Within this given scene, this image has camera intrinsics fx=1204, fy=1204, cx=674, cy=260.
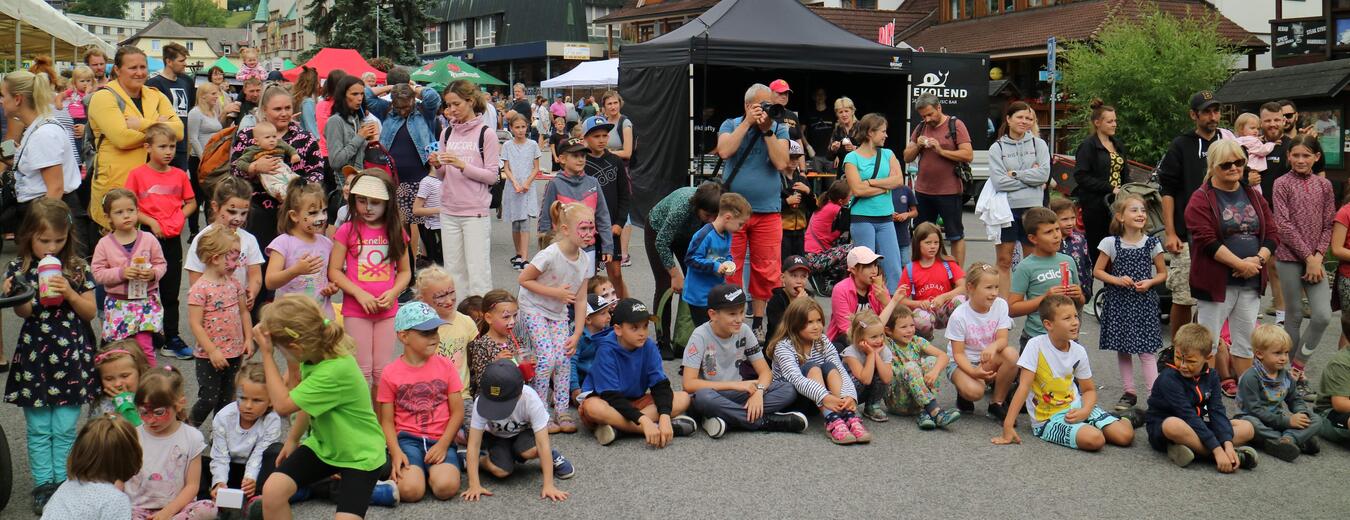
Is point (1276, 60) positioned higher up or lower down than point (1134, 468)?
higher up

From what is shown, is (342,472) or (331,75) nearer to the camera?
(342,472)

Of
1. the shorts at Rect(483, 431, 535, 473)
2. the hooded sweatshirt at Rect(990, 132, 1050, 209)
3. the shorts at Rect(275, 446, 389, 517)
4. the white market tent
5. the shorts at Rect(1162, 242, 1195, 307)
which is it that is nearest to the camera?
the shorts at Rect(275, 446, 389, 517)

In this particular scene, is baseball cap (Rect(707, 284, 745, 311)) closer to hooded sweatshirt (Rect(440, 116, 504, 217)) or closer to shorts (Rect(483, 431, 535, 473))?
shorts (Rect(483, 431, 535, 473))

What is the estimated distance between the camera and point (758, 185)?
896 cm

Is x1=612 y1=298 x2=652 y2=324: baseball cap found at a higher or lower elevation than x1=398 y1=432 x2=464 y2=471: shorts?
higher

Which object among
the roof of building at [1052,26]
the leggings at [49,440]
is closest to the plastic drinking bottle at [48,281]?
the leggings at [49,440]

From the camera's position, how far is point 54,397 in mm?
5457

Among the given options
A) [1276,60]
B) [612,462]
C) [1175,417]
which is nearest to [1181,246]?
[1175,417]

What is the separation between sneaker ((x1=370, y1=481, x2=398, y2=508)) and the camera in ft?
18.0

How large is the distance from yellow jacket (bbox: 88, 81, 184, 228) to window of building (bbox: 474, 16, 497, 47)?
6817cm

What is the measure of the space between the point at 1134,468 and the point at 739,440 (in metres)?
2.11

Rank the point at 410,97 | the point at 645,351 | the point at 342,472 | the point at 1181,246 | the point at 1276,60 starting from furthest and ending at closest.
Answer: the point at 1276,60
the point at 410,97
the point at 1181,246
the point at 645,351
the point at 342,472

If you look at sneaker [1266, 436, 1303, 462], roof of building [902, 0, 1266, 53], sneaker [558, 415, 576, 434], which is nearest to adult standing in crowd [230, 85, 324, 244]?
sneaker [558, 415, 576, 434]

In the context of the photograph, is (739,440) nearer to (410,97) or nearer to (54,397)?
(54,397)
